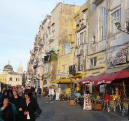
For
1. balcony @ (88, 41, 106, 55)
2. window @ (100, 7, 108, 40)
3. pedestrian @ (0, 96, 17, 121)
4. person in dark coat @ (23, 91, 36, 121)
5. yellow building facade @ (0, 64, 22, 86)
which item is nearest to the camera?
pedestrian @ (0, 96, 17, 121)

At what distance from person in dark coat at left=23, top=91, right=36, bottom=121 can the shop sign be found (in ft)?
43.4

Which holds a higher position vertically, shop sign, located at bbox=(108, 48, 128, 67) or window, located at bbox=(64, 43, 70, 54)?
window, located at bbox=(64, 43, 70, 54)

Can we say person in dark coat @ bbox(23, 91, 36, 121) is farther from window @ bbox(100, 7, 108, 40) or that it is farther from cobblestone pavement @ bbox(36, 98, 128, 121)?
window @ bbox(100, 7, 108, 40)

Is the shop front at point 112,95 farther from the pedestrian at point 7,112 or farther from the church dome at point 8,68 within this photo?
the church dome at point 8,68

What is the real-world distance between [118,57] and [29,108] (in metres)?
14.5

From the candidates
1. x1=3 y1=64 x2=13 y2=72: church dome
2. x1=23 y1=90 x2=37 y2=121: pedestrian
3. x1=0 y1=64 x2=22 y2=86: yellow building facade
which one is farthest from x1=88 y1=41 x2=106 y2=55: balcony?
x1=3 y1=64 x2=13 y2=72: church dome

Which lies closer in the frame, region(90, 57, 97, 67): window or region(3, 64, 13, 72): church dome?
region(90, 57, 97, 67): window

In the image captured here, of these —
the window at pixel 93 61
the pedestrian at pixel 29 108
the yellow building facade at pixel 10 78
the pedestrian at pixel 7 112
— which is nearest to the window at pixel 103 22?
the window at pixel 93 61

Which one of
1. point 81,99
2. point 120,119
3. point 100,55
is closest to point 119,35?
point 100,55

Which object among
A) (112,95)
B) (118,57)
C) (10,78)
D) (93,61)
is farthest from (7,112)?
(10,78)

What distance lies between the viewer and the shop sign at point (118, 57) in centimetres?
1978

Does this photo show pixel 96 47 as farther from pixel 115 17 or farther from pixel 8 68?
pixel 8 68

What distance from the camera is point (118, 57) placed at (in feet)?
68.1

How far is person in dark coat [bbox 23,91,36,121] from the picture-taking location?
7266mm
